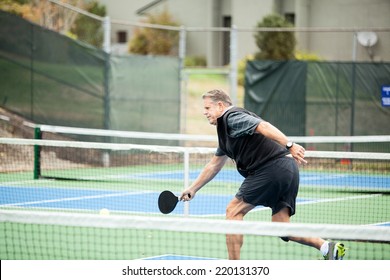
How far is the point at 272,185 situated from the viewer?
6984mm

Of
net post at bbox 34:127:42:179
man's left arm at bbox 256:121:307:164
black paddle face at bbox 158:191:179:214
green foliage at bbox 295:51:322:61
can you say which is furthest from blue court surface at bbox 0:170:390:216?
green foliage at bbox 295:51:322:61

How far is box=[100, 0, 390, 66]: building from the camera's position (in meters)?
29.2

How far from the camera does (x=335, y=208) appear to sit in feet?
39.2

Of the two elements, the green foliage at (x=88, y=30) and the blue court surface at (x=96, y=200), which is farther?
the green foliage at (x=88, y=30)

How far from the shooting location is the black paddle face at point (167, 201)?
8.09 metres

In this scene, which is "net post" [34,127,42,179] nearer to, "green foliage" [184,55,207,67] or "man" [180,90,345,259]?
"man" [180,90,345,259]

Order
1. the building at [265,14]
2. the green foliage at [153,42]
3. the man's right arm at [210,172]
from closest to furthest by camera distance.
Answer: the man's right arm at [210,172] → the building at [265,14] → the green foliage at [153,42]

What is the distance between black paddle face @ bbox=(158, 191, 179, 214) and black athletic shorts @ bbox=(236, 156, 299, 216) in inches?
47.5

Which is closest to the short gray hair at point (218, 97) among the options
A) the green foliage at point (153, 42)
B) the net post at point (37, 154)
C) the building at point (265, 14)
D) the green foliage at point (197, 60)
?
the net post at point (37, 154)

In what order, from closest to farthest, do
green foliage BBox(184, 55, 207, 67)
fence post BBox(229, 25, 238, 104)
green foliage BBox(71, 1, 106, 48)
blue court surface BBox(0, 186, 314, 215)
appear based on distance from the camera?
1. blue court surface BBox(0, 186, 314, 215)
2. fence post BBox(229, 25, 238, 104)
3. green foliage BBox(71, 1, 106, 48)
4. green foliage BBox(184, 55, 207, 67)

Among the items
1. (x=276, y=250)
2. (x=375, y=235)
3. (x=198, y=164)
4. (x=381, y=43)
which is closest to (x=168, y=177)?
(x=198, y=164)

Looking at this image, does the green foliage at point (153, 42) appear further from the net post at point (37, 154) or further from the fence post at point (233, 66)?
the net post at point (37, 154)

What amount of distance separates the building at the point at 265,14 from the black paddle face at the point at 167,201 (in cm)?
1710

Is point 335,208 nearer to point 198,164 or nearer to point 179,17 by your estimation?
point 198,164
